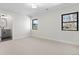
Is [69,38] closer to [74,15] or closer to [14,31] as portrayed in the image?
[74,15]

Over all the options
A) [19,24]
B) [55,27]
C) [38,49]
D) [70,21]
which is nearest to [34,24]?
[19,24]

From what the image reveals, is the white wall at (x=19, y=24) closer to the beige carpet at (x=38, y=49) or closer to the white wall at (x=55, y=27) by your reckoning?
the white wall at (x=55, y=27)

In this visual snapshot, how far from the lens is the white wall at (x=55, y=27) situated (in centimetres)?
447

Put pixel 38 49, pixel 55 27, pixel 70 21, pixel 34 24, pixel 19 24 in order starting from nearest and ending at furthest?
pixel 38 49
pixel 70 21
pixel 55 27
pixel 19 24
pixel 34 24

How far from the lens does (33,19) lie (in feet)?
25.0

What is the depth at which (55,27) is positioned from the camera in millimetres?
5453

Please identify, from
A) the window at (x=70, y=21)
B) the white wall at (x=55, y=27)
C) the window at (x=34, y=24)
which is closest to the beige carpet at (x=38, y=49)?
the white wall at (x=55, y=27)

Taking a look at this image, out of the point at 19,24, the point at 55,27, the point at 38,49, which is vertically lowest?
the point at 38,49

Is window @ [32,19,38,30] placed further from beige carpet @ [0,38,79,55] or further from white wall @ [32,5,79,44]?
beige carpet @ [0,38,79,55]

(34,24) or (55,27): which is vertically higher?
(34,24)

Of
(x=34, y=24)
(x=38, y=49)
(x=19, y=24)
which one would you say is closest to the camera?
(x=38, y=49)

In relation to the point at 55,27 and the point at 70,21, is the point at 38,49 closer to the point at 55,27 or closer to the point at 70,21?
the point at 55,27

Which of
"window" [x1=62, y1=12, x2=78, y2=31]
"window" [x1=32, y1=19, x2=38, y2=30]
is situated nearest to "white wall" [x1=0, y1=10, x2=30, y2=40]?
"window" [x1=32, y1=19, x2=38, y2=30]

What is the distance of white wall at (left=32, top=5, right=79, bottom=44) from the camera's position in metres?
4.47
